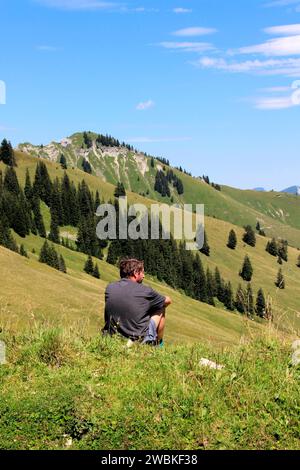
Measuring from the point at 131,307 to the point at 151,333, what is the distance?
2.34 ft

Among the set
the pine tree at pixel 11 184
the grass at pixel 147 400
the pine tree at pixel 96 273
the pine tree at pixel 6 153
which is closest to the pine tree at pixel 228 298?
the pine tree at pixel 96 273

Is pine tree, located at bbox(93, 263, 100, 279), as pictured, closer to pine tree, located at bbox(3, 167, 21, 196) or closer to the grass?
pine tree, located at bbox(3, 167, 21, 196)

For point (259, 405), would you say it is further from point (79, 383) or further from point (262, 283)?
point (262, 283)

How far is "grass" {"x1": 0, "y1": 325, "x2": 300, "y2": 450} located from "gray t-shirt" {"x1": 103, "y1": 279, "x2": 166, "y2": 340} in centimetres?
102

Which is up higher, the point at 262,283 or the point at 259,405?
the point at 259,405

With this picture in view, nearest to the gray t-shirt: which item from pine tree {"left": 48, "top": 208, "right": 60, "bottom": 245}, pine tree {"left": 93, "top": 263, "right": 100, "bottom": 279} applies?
pine tree {"left": 93, "top": 263, "right": 100, "bottom": 279}

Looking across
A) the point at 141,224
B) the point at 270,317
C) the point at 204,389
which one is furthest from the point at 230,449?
the point at 141,224

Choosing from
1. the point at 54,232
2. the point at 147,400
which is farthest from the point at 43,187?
the point at 147,400

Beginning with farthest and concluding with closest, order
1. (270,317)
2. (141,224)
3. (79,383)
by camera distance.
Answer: (141,224), (270,317), (79,383)

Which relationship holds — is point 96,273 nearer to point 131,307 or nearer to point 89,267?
point 89,267

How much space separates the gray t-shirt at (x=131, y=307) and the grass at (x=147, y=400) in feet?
3.35
